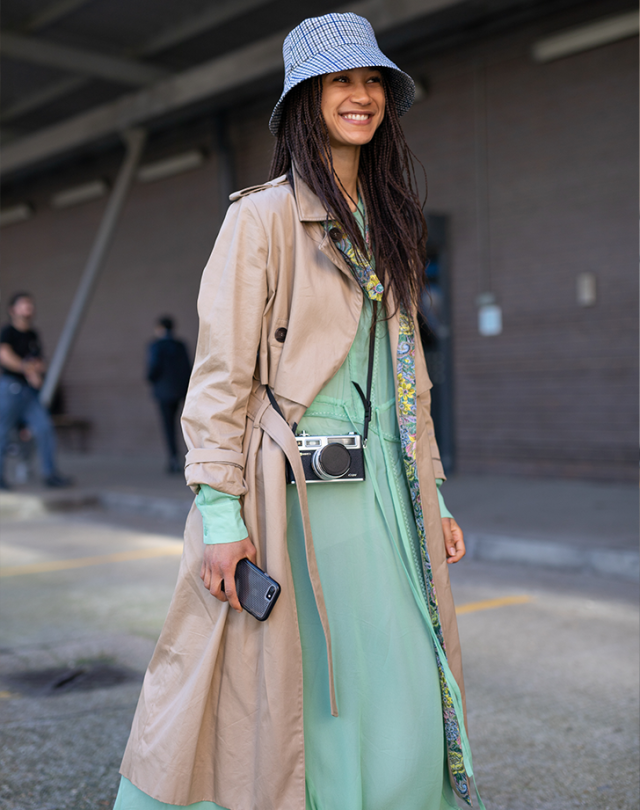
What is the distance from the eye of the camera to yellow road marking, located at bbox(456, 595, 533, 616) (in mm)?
5105

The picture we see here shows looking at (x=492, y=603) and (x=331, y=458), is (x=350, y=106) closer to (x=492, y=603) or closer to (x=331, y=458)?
(x=331, y=458)

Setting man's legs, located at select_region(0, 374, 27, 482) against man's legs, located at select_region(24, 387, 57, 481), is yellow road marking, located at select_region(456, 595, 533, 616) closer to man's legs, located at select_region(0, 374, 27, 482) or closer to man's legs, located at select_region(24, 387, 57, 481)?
man's legs, located at select_region(24, 387, 57, 481)

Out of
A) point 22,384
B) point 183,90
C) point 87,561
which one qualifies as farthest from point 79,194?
point 87,561

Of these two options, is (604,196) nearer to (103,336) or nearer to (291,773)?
(291,773)

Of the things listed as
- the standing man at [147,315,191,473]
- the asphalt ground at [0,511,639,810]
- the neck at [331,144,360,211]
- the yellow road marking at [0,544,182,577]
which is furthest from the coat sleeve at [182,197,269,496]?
the standing man at [147,315,191,473]

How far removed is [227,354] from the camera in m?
1.97

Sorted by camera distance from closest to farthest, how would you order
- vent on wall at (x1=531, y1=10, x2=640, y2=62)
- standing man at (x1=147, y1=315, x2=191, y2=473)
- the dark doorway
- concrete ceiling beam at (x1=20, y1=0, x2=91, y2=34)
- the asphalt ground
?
1. the asphalt ground
2. vent on wall at (x1=531, y1=10, x2=640, y2=62)
3. the dark doorway
4. concrete ceiling beam at (x1=20, y1=0, x2=91, y2=34)
5. standing man at (x1=147, y1=315, x2=191, y2=473)

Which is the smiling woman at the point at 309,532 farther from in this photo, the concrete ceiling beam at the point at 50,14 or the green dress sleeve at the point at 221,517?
the concrete ceiling beam at the point at 50,14

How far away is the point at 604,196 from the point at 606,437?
7.70 feet

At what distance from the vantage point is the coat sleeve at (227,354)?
1.95m

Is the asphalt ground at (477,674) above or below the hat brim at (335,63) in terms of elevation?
below

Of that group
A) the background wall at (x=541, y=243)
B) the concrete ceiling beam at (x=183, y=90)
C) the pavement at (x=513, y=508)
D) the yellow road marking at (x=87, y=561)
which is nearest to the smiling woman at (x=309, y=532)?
the pavement at (x=513, y=508)

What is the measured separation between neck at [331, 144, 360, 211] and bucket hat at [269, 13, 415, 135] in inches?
6.5

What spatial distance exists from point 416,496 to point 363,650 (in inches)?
13.8
